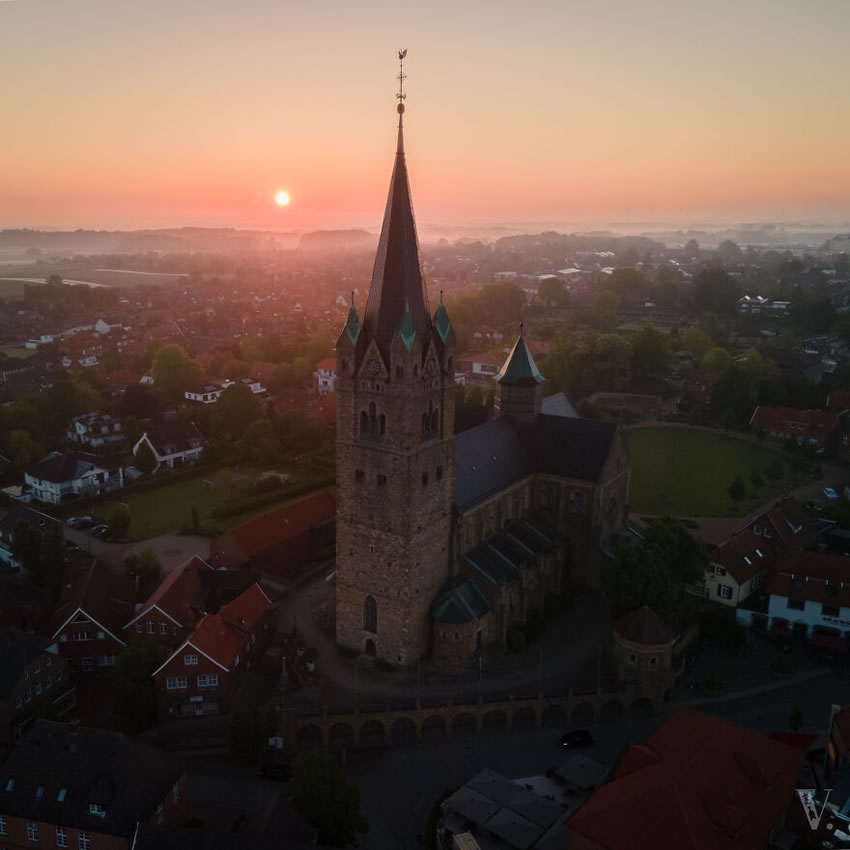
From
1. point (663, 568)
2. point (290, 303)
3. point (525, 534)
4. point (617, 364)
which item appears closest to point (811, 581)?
point (663, 568)

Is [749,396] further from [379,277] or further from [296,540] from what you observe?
[379,277]

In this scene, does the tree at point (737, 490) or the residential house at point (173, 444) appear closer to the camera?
the tree at point (737, 490)

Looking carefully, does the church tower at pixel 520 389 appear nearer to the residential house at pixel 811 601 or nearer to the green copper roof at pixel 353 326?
the green copper roof at pixel 353 326

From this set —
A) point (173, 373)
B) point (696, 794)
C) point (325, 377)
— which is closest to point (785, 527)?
point (696, 794)

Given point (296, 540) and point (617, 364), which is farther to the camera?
point (617, 364)

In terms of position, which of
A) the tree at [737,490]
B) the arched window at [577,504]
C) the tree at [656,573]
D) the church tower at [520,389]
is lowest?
the tree at [737,490]

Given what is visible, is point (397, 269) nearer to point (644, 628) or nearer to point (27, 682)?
point (644, 628)
